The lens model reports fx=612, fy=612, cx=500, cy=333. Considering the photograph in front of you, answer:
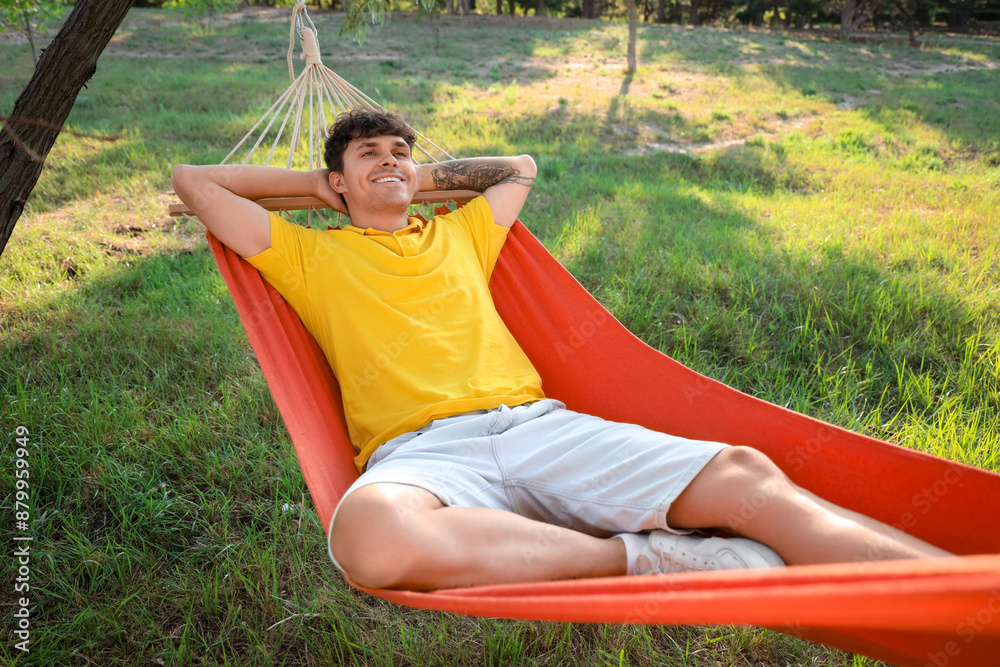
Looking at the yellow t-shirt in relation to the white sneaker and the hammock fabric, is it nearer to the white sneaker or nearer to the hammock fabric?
the hammock fabric

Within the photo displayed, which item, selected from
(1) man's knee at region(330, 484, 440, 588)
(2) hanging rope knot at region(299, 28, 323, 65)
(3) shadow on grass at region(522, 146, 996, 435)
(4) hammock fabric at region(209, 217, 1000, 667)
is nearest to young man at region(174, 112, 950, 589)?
(1) man's knee at region(330, 484, 440, 588)

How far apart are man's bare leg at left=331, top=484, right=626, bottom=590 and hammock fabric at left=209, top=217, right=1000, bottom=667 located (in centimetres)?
7

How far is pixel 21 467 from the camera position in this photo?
75.4 inches

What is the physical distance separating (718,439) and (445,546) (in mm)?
838

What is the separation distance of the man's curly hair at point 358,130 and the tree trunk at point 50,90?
65cm

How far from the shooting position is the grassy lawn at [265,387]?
1.53 meters

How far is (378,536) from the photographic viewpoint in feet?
3.78

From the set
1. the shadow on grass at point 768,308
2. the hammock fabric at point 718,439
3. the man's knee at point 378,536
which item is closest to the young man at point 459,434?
the man's knee at point 378,536

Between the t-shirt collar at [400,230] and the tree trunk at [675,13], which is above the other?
the tree trunk at [675,13]

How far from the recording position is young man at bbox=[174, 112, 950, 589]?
1.19m

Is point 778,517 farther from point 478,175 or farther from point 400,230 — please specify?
point 478,175

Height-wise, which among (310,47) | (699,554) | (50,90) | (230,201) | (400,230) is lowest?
(699,554)

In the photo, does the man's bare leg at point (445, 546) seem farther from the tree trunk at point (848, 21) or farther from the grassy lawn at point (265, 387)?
the tree trunk at point (848, 21)

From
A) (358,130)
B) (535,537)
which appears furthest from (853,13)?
(535,537)
